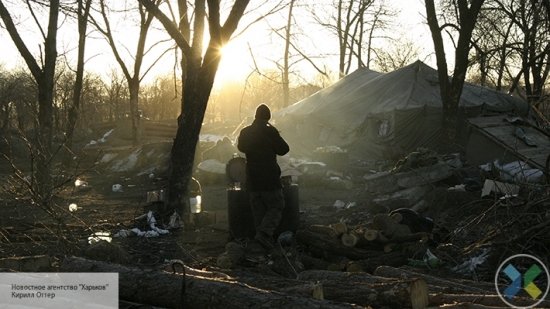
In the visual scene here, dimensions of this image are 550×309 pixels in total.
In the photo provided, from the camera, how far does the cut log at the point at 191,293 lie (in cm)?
363

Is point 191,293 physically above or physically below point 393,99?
below

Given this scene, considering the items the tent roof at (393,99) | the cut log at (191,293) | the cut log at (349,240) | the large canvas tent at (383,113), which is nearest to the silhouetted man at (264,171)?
the cut log at (349,240)

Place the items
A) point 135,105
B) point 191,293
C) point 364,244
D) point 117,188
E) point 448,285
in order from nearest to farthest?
1. point 191,293
2. point 448,285
3. point 364,244
4. point 117,188
5. point 135,105

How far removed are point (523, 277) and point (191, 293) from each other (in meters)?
3.46

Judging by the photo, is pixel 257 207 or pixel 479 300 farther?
pixel 257 207

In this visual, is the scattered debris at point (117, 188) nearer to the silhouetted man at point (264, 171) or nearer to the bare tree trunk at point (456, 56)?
the silhouetted man at point (264, 171)

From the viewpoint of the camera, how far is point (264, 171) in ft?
25.7

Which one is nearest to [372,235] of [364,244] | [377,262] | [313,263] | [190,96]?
[364,244]

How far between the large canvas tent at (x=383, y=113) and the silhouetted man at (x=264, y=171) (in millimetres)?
11119

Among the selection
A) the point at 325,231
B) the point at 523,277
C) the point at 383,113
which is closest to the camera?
the point at 523,277

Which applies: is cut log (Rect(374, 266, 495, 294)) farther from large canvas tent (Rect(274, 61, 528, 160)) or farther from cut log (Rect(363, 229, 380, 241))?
large canvas tent (Rect(274, 61, 528, 160))

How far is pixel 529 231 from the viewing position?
5.85 m

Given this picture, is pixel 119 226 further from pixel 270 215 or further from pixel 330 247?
pixel 330 247

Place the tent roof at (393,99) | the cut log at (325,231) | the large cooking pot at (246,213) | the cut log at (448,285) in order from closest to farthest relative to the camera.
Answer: the cut log at (448,285) → the cut log at (325,231) → the large cooking pot at (246,213) → the tent roof at (393,99)
